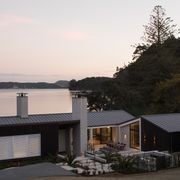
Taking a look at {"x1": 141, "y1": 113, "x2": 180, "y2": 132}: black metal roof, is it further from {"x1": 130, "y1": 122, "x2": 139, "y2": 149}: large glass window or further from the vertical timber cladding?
the vertical timber cladding

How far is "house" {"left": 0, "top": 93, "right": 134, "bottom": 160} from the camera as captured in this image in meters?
25.8

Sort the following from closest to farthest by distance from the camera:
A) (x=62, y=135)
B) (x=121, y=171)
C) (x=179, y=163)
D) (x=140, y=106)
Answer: (x=121, y=171), (x=179, y=163), (x=62, y=135), (x=140, y=106)

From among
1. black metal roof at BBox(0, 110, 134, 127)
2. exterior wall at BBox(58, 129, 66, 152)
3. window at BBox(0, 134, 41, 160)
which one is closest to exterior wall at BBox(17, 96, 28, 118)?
black metal roof at BBox(0, 110, 134, 127)

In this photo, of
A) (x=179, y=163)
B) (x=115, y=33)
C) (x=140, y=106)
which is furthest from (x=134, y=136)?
(x=140, y=106)

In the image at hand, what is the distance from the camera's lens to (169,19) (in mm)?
69000

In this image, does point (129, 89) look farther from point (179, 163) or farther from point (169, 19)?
point (179, 163)

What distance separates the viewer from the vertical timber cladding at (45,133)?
25.9 m

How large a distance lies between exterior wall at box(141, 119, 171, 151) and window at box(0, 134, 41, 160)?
26.3ft

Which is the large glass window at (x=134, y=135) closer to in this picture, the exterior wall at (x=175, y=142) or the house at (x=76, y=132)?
the house at (x=76, y=132)

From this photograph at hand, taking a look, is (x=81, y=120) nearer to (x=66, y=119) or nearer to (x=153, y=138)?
(x=66, y=119)

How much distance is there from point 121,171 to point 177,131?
730cm

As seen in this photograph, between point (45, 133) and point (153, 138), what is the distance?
7.95 metres

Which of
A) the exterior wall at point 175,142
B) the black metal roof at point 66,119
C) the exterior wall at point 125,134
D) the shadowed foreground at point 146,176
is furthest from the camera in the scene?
the exterior wall at point 125,134

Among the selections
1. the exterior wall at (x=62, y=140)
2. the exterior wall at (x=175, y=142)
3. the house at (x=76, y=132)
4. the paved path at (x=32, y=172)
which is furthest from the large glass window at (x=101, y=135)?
the paved path at (x=32, y=172)
